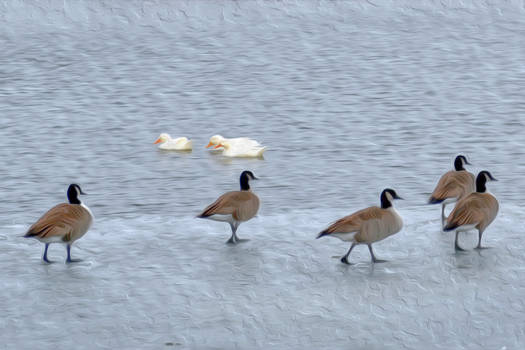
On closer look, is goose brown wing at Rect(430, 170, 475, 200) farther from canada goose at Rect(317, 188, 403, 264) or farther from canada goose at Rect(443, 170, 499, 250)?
canada goose at Rect(317, 188, 403, 264)

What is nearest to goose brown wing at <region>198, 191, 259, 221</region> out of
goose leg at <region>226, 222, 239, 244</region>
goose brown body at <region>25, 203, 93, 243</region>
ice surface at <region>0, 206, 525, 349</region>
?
goose leg at <region>226, 222, 239, 244</region>

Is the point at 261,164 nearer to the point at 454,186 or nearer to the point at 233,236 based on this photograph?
the point at 233,236

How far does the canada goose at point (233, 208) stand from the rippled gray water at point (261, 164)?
27 centimetres

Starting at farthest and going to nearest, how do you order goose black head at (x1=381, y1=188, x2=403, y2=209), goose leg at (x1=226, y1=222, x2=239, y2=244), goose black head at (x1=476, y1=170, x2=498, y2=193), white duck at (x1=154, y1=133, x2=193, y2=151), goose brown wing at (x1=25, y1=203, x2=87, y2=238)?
white duck at (x1=154, y1=133, x2=193, y2=151)
goose leg at (x1=226, y1=222, x2=239, y2=244)
goose black head at (x1=476, y1=170, x2=498, y2=193)
goose black head at (x1=381, y1=188, x2=403, y2=209)
goose brown wing at (x1=25, y1=203, x2=87, y2=238)

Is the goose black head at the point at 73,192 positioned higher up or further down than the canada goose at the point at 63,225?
higher up

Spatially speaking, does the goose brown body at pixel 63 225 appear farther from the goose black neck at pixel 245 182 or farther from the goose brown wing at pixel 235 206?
the goose black neck at pixel 245 182

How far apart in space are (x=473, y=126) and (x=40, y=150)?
5613mm

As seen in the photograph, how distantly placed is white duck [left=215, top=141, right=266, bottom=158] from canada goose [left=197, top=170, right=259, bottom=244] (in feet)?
11.1

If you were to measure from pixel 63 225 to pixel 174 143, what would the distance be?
4459 millimetres

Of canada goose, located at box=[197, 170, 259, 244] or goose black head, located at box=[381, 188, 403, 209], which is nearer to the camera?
goose black head, located at box=[381, 188, 403, 209]

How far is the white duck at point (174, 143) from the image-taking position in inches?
539

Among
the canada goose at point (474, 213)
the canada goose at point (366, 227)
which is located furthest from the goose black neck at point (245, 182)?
the canada goose at point (474, 213)

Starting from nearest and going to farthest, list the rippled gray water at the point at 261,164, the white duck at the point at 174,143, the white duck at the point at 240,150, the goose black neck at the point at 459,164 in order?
the rippled gray water at the point at 261,164
the goose black neck at the point at 459,164
the white duck at the point at 240,150
the white duck at the point at 174,143

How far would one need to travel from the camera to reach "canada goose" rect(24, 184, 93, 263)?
927 cm
